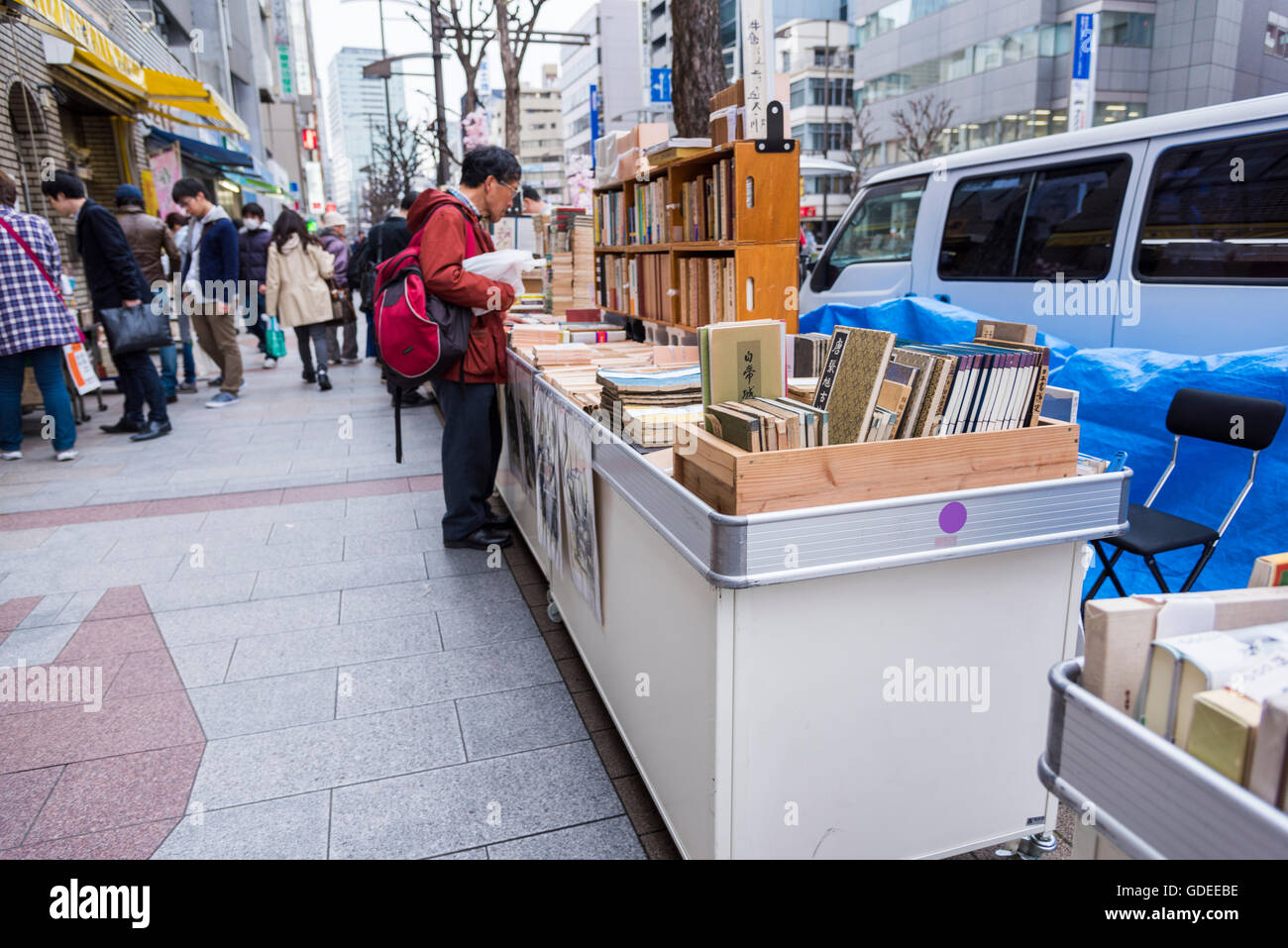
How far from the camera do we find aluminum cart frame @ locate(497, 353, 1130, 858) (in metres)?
1.68

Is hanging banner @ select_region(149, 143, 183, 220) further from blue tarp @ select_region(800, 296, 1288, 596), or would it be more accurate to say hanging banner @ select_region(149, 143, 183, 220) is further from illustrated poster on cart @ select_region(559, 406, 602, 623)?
blue tarp @ select_region(800, 296, 1288, 596)

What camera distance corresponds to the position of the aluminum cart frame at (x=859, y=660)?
1680 mm

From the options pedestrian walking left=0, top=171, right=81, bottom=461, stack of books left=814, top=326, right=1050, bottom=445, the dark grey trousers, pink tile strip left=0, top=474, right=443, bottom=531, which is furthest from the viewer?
pedestrian walking left=0, top=171, right=81, bottom=461

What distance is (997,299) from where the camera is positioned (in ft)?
16.1

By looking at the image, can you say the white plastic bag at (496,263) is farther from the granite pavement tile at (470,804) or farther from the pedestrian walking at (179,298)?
the pedestrian walking at (179,298)

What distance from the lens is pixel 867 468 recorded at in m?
1.72

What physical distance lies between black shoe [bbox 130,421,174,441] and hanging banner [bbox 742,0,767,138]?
5.85m

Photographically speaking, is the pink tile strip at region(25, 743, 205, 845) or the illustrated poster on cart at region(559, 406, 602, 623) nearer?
the pink tile strip at region(25, 743, 205, 845)

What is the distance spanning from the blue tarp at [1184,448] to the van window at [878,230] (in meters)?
2.18

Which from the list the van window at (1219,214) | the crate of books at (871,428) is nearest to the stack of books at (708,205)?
the crate of books at (871,428)

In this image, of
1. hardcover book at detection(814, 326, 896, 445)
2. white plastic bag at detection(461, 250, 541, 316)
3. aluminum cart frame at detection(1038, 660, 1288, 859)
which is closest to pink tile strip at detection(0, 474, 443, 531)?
white plastic bag at detection(461, 250, 541, 316)

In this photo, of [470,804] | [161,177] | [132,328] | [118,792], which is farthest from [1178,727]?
[161,177]
